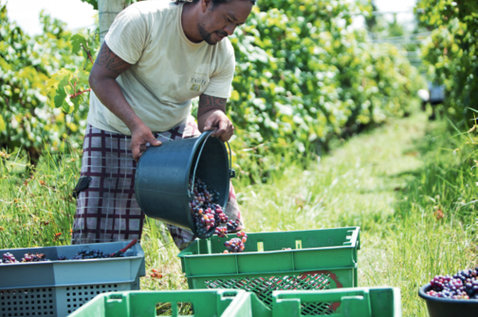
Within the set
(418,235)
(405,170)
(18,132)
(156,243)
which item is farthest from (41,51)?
(405,170)

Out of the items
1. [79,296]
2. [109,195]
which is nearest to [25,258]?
[79,296]

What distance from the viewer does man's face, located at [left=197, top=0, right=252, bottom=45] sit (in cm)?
192

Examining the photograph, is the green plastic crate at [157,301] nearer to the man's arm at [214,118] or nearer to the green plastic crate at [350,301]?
the green plastic crate at [350,301]

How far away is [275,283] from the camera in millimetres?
1771

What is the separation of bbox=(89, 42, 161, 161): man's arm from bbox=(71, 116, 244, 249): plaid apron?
Answer: 31cm

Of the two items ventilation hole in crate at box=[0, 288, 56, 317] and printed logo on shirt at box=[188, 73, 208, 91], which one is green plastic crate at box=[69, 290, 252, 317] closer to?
ventilation hole in crate at box=[0, 288, 56, 317]

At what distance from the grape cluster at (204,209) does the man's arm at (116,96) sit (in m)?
0.27

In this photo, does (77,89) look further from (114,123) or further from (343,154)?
(343,154)

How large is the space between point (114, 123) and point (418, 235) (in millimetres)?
1708

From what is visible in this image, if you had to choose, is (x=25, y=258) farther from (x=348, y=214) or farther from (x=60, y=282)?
(x=348, y=214)

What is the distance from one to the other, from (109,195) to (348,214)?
196 cm

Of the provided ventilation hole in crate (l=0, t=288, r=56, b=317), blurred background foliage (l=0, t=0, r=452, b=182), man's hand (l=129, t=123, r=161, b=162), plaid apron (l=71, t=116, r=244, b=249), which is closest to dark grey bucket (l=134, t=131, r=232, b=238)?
man's hand (l=129, t=123, r=161, b=162)

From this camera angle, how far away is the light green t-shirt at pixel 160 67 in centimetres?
199

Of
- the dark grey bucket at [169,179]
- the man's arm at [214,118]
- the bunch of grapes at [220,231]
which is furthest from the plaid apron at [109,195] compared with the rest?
the dark grey bucket at [169,179]
